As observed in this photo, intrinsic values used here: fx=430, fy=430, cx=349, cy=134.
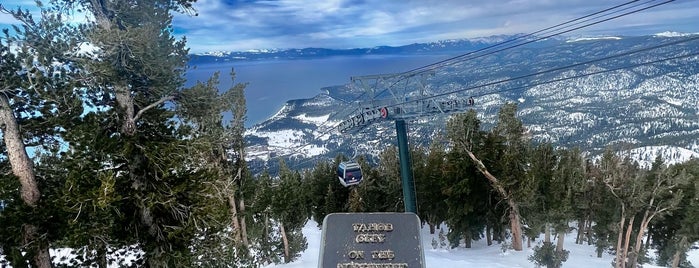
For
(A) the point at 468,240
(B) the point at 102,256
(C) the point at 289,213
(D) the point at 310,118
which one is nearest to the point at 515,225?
(A) the point at 468,240

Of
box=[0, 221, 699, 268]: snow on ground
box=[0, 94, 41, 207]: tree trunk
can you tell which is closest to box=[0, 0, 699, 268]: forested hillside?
box=[0, 94, 41, 207]: tree trunk

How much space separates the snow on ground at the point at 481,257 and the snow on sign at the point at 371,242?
1128 centimetres

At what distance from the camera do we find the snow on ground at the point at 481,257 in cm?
2417

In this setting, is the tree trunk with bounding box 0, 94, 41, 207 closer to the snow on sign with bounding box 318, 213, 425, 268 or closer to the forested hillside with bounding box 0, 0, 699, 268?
the forested hillside with bounding box 0, 0, 699, 268

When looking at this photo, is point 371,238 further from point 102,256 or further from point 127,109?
point 102,256

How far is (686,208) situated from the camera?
91.5ft

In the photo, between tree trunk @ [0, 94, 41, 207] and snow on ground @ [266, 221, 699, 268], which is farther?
snow on ground @ [266, 221, 699, 268]

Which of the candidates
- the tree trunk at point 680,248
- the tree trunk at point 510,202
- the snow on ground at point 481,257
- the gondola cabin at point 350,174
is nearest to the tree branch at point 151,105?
the gondola cabin at point 350,174

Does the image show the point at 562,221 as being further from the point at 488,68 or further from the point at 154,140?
the point at 488,68

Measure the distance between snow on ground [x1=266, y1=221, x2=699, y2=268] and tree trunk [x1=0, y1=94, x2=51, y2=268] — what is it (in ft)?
49.1

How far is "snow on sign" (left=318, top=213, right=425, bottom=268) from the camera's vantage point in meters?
9.60

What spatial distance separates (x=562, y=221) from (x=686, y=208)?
839cm

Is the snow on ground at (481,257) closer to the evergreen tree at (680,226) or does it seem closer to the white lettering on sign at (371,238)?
the evergreen tree at (680,226)

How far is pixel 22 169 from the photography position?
10.5m
